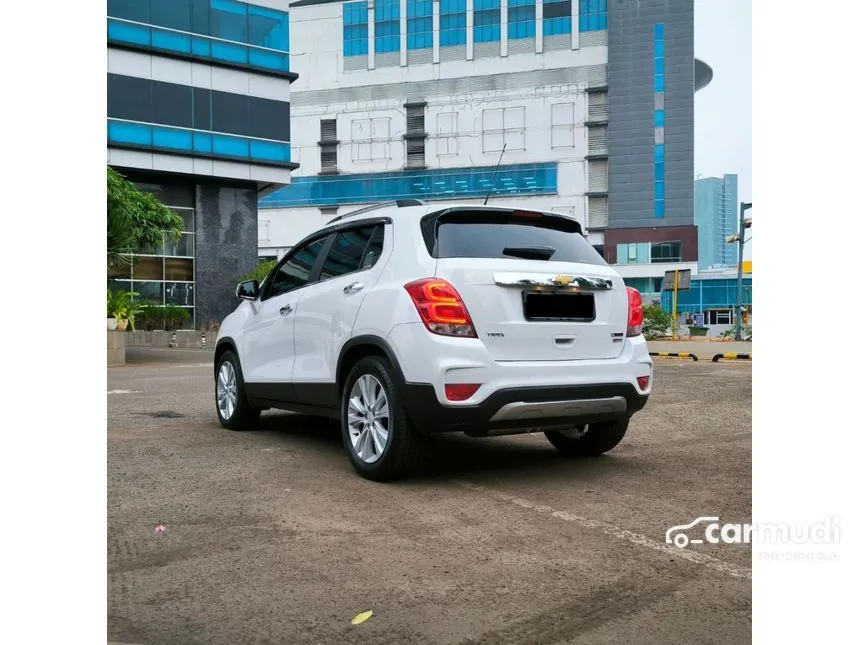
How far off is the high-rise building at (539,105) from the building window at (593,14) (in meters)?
0.09

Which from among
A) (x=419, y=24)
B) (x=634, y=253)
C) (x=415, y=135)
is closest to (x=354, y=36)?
(x=419, y=24)

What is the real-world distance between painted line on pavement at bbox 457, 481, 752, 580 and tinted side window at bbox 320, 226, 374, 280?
1.81 m

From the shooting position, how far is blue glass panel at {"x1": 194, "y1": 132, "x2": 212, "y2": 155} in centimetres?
3381

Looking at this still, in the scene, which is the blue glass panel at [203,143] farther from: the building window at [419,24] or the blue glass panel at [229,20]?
the building window at [419,24]

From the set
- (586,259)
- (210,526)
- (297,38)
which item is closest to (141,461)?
(210,526)

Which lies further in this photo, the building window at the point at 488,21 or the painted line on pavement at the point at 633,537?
the building window at the point at 488,21

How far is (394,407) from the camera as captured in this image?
4.82m

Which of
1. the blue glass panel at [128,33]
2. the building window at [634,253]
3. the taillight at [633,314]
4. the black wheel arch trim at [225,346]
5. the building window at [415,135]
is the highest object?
the building window at [415,135]

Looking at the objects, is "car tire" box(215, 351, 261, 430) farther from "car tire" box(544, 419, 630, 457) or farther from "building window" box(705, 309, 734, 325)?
"building window" box(705, 309, 734, 325)

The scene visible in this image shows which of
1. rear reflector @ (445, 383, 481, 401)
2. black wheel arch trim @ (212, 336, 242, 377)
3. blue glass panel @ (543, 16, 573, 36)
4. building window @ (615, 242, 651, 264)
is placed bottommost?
rear reflector @ (445, 383, 481, 401)

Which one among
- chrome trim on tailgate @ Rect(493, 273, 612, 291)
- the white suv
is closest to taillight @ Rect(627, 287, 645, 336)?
the white suv

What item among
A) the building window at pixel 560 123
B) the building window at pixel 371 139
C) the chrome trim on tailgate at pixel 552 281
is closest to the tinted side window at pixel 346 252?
the chrome trim on tailgate at pixel 552 281

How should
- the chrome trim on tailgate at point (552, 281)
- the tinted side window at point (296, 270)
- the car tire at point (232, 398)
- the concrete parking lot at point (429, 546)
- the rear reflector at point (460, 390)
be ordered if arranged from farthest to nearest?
the car tire at point (232, 398) → the tinted side window at point (296, 270) → the chrome trim on tailgate at point (552, 281) → the rear reflector at point (460, 390) → the concrete parking lot at point (429, 546)

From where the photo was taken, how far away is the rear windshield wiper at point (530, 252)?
4.99m
